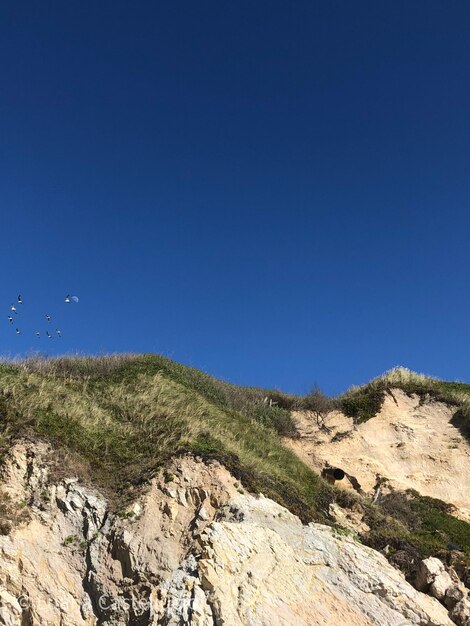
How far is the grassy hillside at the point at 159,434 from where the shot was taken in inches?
435

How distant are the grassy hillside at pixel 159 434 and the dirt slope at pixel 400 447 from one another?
56.7 inches

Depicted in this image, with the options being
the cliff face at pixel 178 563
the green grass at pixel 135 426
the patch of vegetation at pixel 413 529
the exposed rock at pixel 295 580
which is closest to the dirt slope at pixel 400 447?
the patch of vegetation at pixel 413 529

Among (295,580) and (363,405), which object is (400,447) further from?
(295,580)

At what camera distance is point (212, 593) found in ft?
26.1

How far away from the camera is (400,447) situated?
70.5ft

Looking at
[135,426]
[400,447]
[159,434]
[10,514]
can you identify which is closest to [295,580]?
[159,434]

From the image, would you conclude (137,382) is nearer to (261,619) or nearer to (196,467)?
(196,467)

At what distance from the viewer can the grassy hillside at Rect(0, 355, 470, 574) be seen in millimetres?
11037

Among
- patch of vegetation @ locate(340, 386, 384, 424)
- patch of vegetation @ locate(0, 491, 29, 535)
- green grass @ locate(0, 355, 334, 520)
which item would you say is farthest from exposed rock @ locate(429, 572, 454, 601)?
patch of vegetation @ locate(340, 386, 384, 424)

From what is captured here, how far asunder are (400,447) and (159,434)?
43.4 ft

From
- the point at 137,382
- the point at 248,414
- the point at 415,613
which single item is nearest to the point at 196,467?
the point at 415,613

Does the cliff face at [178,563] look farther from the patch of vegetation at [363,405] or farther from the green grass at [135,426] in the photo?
the patch of vegetation at [363,405]

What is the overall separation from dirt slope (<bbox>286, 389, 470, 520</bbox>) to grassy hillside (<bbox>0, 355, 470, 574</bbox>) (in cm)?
144

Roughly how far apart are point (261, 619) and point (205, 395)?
12096mm
